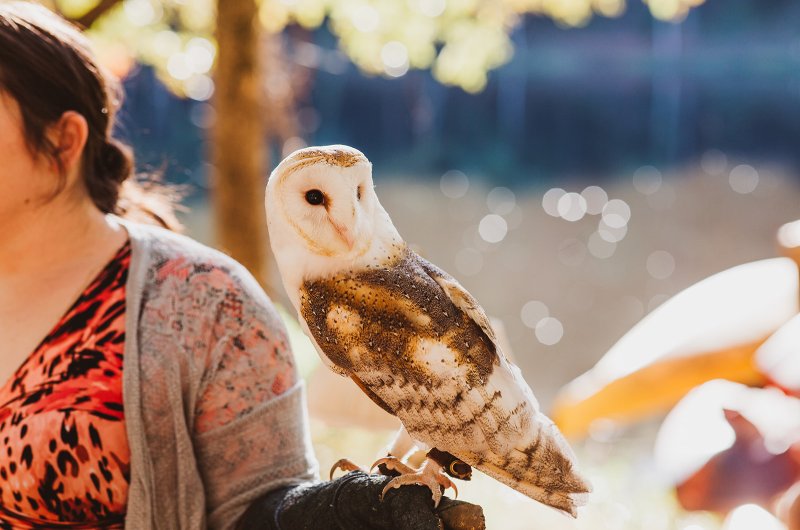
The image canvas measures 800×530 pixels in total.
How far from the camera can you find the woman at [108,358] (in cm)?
98

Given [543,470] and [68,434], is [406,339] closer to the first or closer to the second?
[543,470]

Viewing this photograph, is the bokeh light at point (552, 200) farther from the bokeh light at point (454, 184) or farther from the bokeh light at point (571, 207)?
the bokeh light at point (454, 184)

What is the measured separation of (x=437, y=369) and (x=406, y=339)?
4 centimetres

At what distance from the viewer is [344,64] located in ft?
33.2

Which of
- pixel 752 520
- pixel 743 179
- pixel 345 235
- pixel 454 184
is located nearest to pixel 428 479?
pixel 345 235

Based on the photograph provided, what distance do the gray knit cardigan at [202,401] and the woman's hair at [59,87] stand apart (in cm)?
20

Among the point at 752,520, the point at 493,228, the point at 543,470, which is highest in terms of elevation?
the point at 493,228

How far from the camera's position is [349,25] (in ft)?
12.9

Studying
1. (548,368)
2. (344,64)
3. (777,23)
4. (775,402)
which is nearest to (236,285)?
(775,402)

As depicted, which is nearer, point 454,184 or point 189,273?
point 189,273

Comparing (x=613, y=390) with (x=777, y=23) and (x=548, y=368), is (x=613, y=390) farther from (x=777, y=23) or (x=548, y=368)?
(x=777, y=23)

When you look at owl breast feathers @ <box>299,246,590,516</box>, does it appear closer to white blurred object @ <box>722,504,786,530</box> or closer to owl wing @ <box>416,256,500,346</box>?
owl wing @ <box>416,256,500,346</box>

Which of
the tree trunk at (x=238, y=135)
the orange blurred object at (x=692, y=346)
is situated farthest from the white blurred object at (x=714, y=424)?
the tree trunk at (x=238, y=135)

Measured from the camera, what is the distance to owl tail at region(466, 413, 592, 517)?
0.80 meters
